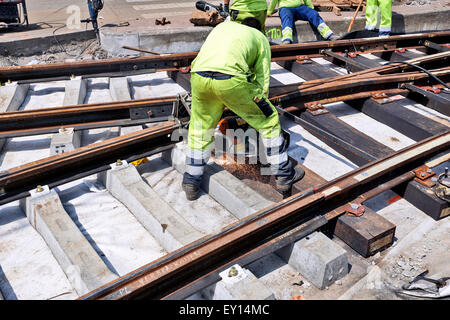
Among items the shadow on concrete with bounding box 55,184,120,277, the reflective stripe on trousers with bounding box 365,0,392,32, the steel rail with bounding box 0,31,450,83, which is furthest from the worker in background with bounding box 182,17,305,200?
the reflective stripe on trousers with bounding box 365,0,392,32

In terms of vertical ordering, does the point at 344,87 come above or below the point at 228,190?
above

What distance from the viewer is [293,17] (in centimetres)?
877

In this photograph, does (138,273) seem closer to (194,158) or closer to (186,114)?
→ (194,158)

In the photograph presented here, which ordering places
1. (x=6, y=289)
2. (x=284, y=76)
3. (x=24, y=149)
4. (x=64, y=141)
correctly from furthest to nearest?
(x=284, y=76)
(x=24, y=149)
(x=64, y=141)
(x=6, y=289)

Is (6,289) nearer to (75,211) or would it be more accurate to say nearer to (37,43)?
(75,211)

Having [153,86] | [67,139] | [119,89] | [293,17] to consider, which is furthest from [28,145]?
[293,17]

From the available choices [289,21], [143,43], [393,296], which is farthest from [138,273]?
[289,21]

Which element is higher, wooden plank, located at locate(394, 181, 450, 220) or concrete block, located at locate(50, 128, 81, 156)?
concrete block, located at locate(50, 128, 81, 156)

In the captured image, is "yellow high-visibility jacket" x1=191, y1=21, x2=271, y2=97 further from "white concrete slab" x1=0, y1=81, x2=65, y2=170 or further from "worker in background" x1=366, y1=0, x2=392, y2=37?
"worker in background" x1=366, y1=0, x2=392, y2=37

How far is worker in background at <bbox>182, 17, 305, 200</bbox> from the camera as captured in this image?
3.48m

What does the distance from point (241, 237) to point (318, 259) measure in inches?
23.1

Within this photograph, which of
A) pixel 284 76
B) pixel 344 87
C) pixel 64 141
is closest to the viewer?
pixel 64 141

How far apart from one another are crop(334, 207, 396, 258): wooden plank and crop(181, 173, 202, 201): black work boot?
135 cm

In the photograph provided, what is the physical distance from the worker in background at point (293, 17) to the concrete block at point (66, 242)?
20.7 feet
